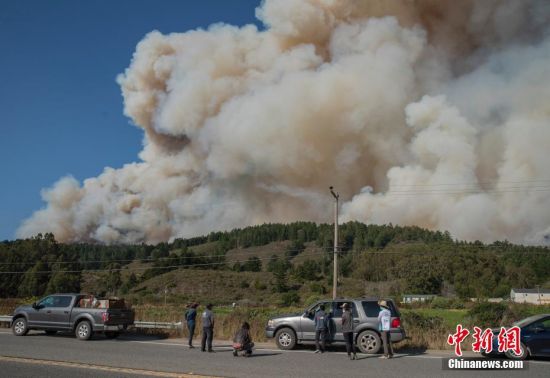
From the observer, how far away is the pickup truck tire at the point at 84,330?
16.4 metres

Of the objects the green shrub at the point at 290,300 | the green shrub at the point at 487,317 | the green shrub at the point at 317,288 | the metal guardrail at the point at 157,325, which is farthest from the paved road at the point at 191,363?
the green shrub at the point at 317,288

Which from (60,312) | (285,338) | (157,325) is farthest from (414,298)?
(60,312)

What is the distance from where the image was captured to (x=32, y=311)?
57.4ft

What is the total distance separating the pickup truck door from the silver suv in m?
6.93

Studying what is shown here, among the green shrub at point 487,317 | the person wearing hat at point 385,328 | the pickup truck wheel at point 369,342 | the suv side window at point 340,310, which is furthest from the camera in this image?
the green shrub at point 487,317

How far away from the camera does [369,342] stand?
44.2ft

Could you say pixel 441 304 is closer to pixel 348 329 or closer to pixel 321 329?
pixel 321 329

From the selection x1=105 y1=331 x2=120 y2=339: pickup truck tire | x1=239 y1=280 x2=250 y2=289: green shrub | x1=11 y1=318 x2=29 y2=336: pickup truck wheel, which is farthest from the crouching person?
x1=239 y1=280 x2=250 y2=289: green shrub

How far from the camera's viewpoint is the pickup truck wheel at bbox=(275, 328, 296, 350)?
47.1ft

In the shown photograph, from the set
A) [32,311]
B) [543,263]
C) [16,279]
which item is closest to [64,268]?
[16,279]

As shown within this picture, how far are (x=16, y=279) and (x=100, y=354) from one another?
7885 centimetres

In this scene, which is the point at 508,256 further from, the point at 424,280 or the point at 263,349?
the point at 263,349

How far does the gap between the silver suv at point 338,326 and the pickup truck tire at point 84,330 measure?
589 cm

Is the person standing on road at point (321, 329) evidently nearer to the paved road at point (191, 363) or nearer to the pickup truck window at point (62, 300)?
the paved road at point (191, 363)
